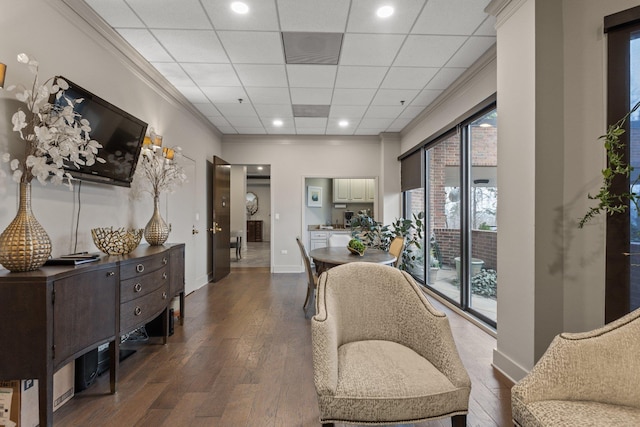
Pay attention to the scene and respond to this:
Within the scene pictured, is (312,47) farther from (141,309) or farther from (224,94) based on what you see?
(141,309)

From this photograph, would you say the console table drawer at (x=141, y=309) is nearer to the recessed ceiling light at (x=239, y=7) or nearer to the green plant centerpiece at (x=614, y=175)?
the recessed ceiling light at (x=239, y=7)

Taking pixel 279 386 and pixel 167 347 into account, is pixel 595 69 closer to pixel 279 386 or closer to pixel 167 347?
pixel 279 386

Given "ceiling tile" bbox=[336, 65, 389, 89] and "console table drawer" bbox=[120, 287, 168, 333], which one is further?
"ceiling tile" bbox=[336, 65, 389, 89]

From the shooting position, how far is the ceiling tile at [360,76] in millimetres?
3430

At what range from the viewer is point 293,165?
20.9 feet

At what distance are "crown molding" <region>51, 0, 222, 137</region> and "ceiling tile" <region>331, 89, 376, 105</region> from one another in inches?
83.2

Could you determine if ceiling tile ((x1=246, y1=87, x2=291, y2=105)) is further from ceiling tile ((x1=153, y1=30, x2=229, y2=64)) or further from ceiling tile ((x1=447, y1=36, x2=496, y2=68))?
ceiling tile ((x1=447, y1=36, x2=496, y2=68))

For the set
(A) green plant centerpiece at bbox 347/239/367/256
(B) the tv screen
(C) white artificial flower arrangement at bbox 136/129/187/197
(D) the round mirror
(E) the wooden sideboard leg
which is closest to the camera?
(E) the wooden sideboard leg

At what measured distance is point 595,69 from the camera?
6.34ft

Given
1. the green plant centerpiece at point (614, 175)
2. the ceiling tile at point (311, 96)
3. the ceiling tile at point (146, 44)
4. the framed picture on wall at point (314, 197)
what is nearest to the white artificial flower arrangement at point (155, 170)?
the ceiling tile at point (146, 44)

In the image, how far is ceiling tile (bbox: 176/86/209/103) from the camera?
3.96 m

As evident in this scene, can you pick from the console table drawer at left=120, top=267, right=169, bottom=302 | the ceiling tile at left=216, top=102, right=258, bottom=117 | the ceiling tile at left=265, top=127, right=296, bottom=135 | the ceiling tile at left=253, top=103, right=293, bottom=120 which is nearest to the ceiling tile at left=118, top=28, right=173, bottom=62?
the ceiling tile at left=216, top=102, right=258, bottom=117

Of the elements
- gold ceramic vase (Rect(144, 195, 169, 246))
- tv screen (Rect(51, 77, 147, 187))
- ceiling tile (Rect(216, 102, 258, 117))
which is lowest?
gold ceramic vase (Rect(144, 195, 169, 246))

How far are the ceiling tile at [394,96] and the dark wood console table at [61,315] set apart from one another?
3.46 metres
